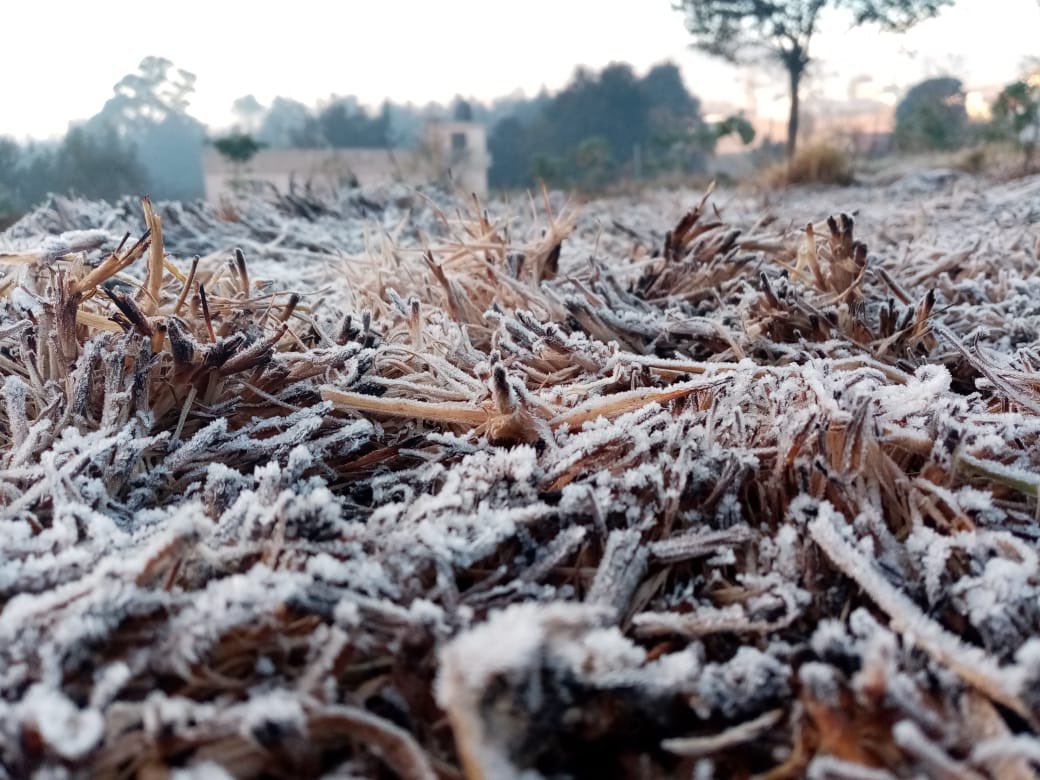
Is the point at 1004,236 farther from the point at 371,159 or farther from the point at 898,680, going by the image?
the point at 371,159

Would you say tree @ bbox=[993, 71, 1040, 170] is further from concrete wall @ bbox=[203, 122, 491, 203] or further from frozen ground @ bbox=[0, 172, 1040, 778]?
frozen ground @ bbox=[0, 172, 1040, 778]

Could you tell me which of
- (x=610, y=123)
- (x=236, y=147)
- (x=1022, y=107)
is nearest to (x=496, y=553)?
(x=1022, y=107)

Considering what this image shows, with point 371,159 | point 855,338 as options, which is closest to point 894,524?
point 855,338

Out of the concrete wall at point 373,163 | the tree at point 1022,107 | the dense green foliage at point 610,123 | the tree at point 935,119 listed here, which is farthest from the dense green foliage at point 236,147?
the tree at point 935,119

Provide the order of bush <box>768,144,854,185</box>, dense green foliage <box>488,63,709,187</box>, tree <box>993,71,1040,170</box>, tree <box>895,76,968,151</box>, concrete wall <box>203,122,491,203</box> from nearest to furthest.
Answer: bush <box>768,144,854,185</box>, concrete wall <box>203,122,491,203</box>, tree <box>993,71,1040,170</box>, tree <box>895,76,968,151</box>, dense green foliage <box>488,63,709,187</box>

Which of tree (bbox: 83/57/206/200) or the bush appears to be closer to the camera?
the bush

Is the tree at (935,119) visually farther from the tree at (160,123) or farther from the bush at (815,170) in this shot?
the tree at (160,123)

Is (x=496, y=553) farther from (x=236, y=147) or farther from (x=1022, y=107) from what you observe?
(x=236, y=147)

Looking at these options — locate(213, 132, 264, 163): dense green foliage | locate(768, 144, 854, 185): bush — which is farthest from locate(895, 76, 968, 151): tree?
locate(213, 132, 264, 163): dense green foliage
